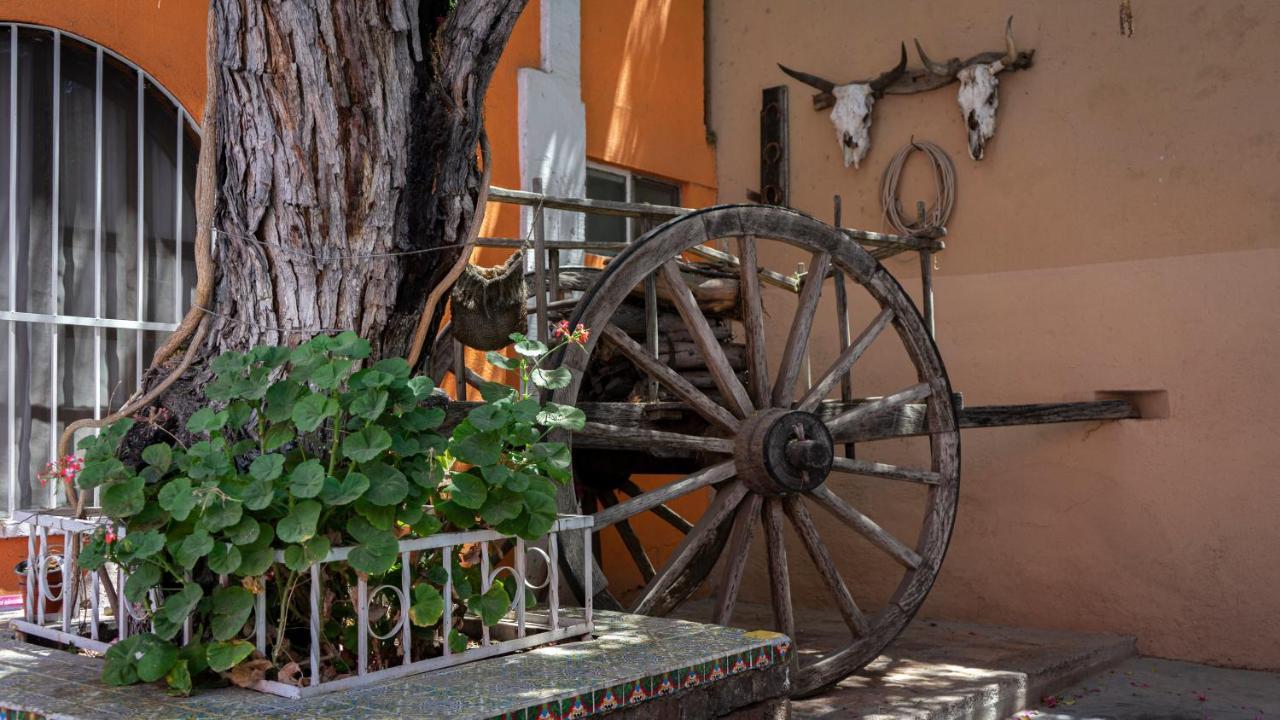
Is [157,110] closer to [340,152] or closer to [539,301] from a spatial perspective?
[539,301]

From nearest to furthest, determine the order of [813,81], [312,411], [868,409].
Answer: [312,411], [868,409], [813,81]

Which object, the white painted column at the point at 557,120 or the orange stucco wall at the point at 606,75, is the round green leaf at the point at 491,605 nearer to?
the orange stucco wall at the point at 606,75

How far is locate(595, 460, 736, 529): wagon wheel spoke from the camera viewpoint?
3988 mm

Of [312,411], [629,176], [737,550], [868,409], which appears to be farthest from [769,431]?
[629,176]

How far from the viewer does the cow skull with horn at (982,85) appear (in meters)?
6.73

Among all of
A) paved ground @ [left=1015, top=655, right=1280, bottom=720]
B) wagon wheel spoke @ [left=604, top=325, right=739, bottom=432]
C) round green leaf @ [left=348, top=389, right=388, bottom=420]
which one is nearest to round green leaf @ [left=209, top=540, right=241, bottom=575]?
round green leaf @ [left=348, top=389, right=388, bottom=420]

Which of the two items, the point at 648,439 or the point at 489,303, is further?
the point at 648,439

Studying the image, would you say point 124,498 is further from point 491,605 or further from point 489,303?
point 489,303

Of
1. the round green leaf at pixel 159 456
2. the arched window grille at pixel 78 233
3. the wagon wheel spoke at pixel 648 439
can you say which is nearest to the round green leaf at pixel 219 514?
the round green leaf at pixel 159 456

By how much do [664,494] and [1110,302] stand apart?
338 centimetres

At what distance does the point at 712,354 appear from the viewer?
14.8 feet

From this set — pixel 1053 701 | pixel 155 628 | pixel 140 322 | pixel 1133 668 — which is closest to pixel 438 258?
pixel 155 628

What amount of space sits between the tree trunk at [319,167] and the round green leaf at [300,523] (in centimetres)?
55

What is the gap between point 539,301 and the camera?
4129 mm
